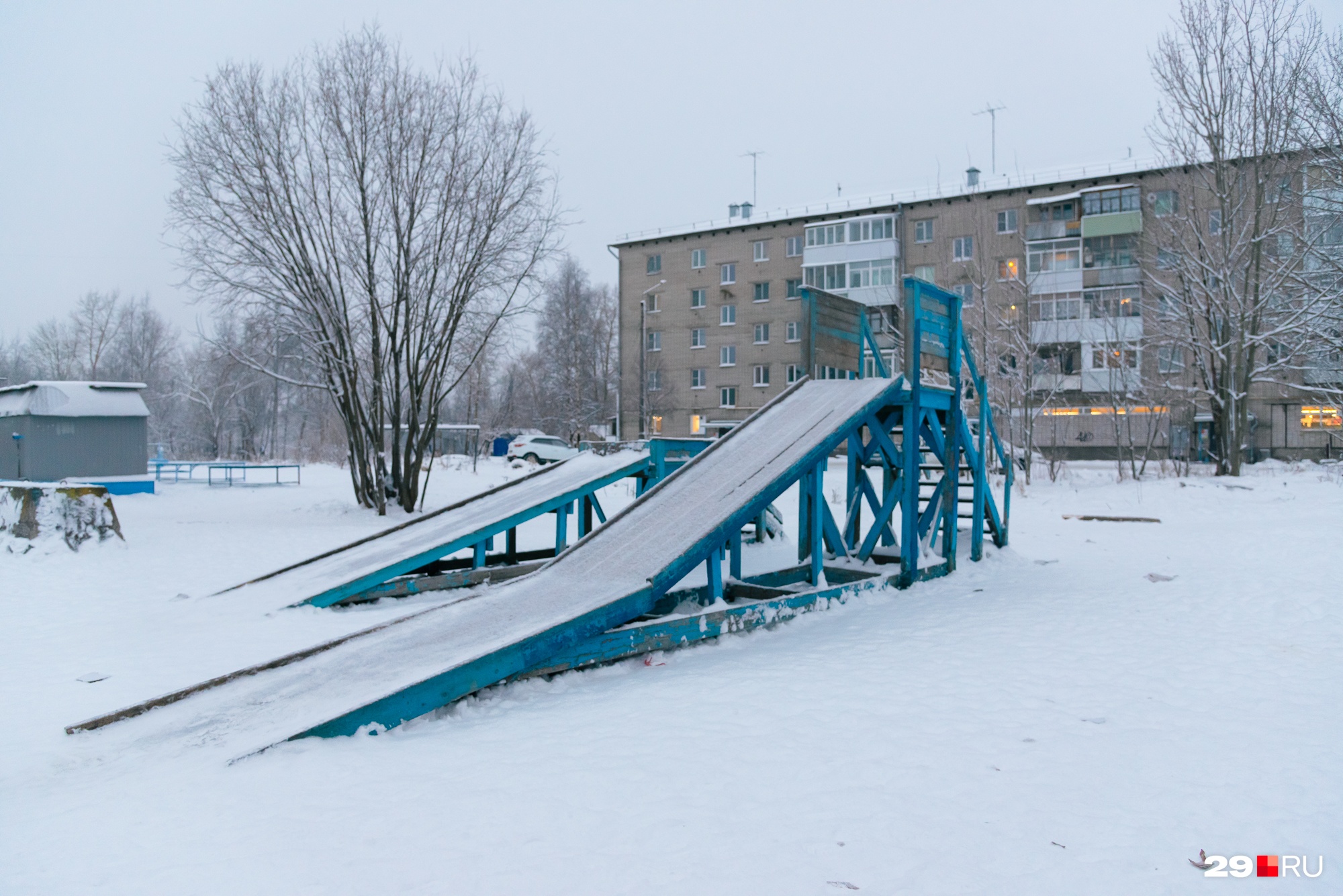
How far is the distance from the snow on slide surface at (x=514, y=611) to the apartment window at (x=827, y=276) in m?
33.2

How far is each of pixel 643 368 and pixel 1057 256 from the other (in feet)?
64.4

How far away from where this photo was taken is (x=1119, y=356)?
2323 cm

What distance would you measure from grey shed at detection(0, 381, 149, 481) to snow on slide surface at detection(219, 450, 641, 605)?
1428 cm

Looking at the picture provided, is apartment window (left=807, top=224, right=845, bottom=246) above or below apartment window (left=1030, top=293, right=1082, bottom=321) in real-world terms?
above

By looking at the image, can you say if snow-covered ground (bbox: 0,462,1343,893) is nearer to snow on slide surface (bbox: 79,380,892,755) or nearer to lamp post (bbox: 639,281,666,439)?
snow on slide surface (bbox: 79,380,892,755)

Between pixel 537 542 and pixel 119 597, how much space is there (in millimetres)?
5492

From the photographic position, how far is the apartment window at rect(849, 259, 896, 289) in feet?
128

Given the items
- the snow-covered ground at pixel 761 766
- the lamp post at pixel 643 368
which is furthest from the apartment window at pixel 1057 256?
the snow-covered ground at pixel 761 766

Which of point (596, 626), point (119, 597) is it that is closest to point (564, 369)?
point (119, 597)

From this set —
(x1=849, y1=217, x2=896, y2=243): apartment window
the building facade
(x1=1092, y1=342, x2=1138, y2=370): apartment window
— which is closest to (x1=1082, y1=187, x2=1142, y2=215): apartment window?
the building facade

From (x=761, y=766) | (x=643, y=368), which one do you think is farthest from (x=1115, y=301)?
(x=761, y=766)

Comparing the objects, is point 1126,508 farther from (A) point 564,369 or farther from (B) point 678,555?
(A) point 564,369

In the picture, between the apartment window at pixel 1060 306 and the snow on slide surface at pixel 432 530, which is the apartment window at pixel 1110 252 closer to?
the apartment window at pixel 1060 306

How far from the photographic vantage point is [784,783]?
3607mm
